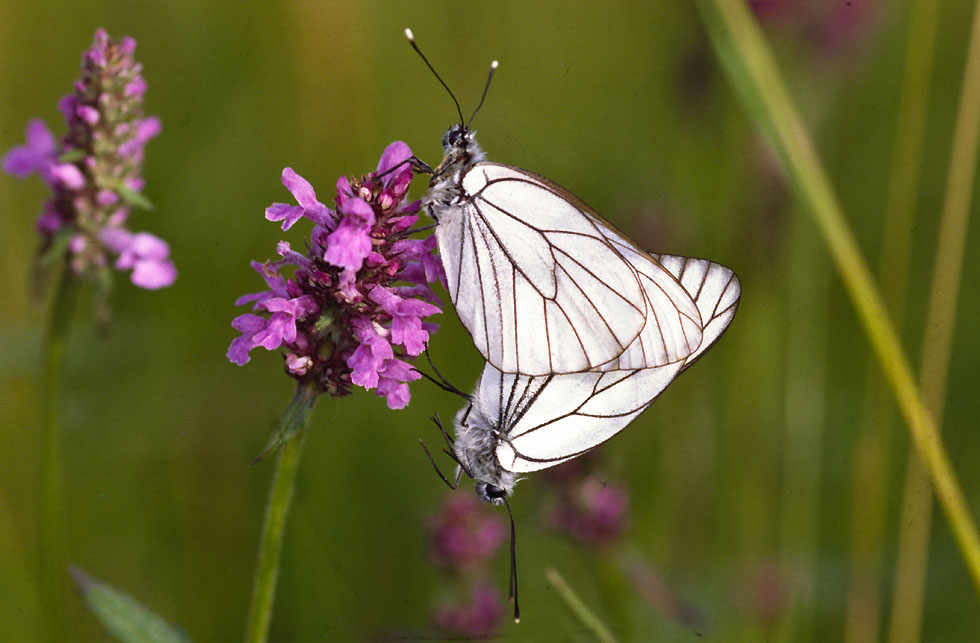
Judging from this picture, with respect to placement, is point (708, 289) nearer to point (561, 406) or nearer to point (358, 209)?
point (561, 406)

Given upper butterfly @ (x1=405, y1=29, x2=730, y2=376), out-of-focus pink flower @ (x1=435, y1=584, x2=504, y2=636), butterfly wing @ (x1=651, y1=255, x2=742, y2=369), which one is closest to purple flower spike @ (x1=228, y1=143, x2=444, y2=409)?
upper butterfly @ (x1=405, y1=29, x2=730, y2=376)

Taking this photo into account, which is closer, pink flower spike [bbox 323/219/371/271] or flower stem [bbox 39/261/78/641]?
pink flower spike [bbox 323/219/371/271]

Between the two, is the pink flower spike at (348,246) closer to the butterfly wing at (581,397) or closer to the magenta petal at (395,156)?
the magenta petal at (395,156)

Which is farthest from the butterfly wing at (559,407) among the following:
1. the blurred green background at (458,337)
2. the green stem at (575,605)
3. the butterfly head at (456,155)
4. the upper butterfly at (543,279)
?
the blurred green background at (458,337)

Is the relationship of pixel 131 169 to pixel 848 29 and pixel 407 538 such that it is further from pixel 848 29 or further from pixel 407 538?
pixel 848 29

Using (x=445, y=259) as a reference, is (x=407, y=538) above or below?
below

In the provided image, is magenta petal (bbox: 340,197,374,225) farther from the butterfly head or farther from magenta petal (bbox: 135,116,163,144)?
magenta petal (bbox: 135,116,163,144)

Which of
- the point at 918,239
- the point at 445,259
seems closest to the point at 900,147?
the point at 918,239
